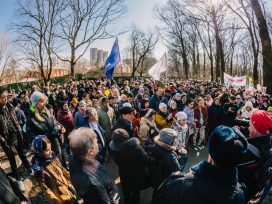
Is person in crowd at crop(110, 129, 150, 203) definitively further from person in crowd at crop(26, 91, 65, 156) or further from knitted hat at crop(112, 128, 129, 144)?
person in crowd at crop(26, 91, 65, 156)

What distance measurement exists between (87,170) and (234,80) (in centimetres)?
1497

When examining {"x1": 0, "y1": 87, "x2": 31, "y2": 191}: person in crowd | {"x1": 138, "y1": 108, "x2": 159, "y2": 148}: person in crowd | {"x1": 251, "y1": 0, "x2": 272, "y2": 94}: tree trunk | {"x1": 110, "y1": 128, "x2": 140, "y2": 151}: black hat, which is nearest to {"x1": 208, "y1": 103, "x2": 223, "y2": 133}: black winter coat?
{"x1": 138, "y1": 108, "x2": 159, "y2": 148}: person in crowd

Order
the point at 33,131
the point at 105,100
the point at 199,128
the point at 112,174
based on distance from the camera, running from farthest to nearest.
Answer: the point at 199,128 < the point at 105,100 < the point at 112,174 < the point at 33,131

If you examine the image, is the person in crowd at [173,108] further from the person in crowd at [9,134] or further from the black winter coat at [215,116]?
the person in crowd at [9,134]

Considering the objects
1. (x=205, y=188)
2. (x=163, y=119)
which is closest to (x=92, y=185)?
(x=205, y=188)

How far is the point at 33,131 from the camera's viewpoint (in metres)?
4.70

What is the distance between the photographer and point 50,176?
344 centimetres

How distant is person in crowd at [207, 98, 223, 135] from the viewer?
8.70 metres

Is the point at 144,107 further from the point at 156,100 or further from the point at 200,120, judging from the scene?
the point at 200,120

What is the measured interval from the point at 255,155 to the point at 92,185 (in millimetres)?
1777

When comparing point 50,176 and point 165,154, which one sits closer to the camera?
point 50,176

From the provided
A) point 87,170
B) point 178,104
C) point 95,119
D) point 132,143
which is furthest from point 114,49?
point 87,170

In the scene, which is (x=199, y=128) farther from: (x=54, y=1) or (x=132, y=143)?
(x=54, y=1)

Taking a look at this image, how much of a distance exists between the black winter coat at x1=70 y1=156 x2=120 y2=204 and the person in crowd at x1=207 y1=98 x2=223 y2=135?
680 centimetres
